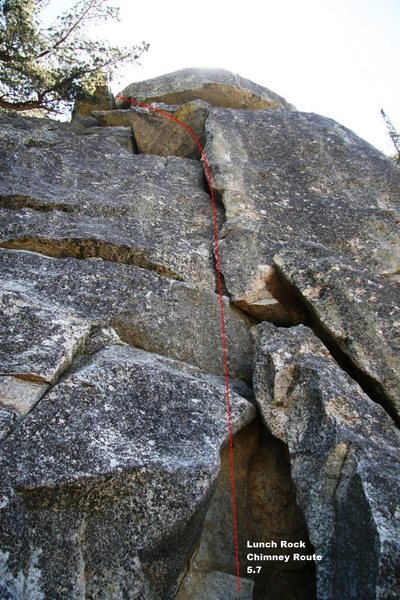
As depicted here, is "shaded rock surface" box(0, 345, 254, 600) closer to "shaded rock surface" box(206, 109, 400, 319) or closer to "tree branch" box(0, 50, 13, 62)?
"shaded rock surface" box(206, 109, 400, 319)

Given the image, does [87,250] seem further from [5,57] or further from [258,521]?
[5,57]

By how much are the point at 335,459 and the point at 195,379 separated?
6.33 feet

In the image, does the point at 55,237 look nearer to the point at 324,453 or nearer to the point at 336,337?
the point at 336,337

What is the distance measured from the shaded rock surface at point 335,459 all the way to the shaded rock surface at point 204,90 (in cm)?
1171

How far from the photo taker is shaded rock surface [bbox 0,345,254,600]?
11.6 feet

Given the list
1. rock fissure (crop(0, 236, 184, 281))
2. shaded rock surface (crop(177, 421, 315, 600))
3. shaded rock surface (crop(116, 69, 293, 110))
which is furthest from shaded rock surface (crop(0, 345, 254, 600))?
shaded rock surface (crop(116, 69, 293, 110))

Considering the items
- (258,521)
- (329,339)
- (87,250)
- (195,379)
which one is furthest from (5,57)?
(258,521)

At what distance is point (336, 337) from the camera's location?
6.19 meters

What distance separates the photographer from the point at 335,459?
4535 mm

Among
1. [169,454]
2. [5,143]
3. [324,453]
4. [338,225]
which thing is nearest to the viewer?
[169,454]

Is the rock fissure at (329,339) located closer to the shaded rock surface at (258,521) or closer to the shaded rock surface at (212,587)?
the shaded rock surface at (258,521)

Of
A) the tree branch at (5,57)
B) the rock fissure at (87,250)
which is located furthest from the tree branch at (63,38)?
the rock fissure at (87,250)

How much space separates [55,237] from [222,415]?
4.45 meters

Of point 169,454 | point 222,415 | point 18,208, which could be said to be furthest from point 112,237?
point 169,454
